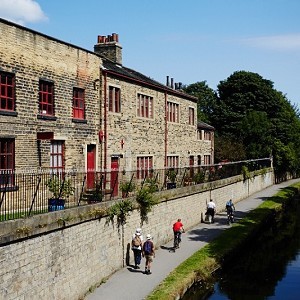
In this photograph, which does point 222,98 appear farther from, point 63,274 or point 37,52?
point 63,274

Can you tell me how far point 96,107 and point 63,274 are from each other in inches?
497

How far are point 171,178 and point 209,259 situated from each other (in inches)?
274

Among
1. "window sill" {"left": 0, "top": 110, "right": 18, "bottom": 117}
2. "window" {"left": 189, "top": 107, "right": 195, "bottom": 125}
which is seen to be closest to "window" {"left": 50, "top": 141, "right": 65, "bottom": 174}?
"window sill" {"left": 0, "top": 110, "right": 18, "bottom": 117}

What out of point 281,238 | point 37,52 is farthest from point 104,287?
point 281,238

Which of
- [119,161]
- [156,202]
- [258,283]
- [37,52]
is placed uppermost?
[37,52]

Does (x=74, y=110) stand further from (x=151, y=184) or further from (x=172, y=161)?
(x=172, y=161)

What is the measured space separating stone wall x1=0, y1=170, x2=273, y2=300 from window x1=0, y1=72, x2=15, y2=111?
19.1 feet

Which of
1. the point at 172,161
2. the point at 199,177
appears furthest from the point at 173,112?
the point at 199,177

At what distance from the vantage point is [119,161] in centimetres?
2828

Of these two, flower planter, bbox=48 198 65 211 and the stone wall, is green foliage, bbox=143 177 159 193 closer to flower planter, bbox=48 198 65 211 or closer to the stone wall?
the stone wall

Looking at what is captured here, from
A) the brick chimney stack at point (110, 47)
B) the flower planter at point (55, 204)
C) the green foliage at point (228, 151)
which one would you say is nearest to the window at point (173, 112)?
the brick chimney stack at point (110, 47)

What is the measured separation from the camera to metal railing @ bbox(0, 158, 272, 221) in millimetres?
15172

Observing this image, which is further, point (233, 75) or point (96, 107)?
point (233, 75)

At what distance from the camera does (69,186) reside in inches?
689
